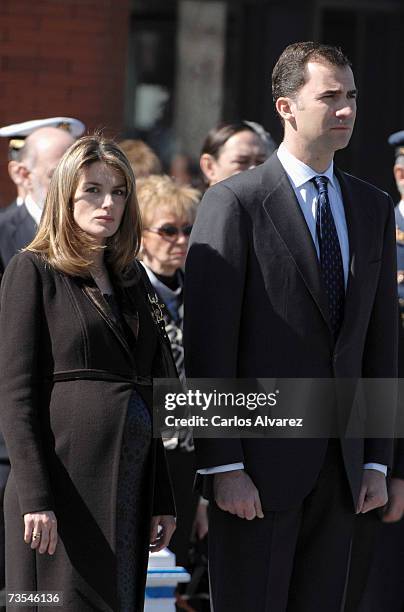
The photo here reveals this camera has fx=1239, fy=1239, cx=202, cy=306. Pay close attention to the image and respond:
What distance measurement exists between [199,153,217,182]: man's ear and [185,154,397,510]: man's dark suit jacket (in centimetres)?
175

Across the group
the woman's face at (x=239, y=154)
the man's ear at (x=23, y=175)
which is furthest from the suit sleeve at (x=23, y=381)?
the woman's face at (x=239, y=154)

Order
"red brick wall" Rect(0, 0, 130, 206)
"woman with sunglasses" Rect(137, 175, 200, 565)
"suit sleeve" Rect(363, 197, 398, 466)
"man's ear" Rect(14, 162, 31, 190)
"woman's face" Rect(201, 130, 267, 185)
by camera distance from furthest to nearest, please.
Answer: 1. "red brick wall" Rect(0, 0, 130, 206)
2. "woman's face" Rect(201, 130, 267, 185)
3. "woman with sunglasses" Rect(137, 175, 200, 565)
4. "man's ear" Rect(14, 162, 31, 190)
5. "suit sleeve" Rect(363, 197, 398, 466)

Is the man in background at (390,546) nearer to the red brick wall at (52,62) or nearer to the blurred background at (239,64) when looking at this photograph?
the red brick wall at (52,62)

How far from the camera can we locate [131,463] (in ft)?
11.7

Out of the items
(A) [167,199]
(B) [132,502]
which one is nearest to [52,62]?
(A) [167,199]

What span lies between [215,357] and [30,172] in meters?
1.56

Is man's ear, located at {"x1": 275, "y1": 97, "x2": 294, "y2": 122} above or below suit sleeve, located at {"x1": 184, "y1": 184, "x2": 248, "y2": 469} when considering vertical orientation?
above

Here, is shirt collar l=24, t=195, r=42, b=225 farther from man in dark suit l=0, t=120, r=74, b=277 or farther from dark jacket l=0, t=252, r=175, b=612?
dark jacket l=0, t=252, r=175, b=612

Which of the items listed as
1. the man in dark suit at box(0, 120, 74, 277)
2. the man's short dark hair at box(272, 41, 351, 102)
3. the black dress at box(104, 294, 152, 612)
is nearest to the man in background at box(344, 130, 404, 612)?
the black dress at box(104, 294, 152, 612)

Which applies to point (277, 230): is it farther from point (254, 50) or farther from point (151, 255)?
point (254, 50)

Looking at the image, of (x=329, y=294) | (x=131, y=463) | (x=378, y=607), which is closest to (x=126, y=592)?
(x=131, y=463)

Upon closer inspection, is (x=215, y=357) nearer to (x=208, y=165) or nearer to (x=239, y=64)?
(x=208, y=165)

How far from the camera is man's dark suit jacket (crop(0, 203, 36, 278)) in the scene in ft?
14.3

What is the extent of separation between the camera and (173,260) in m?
4.94
